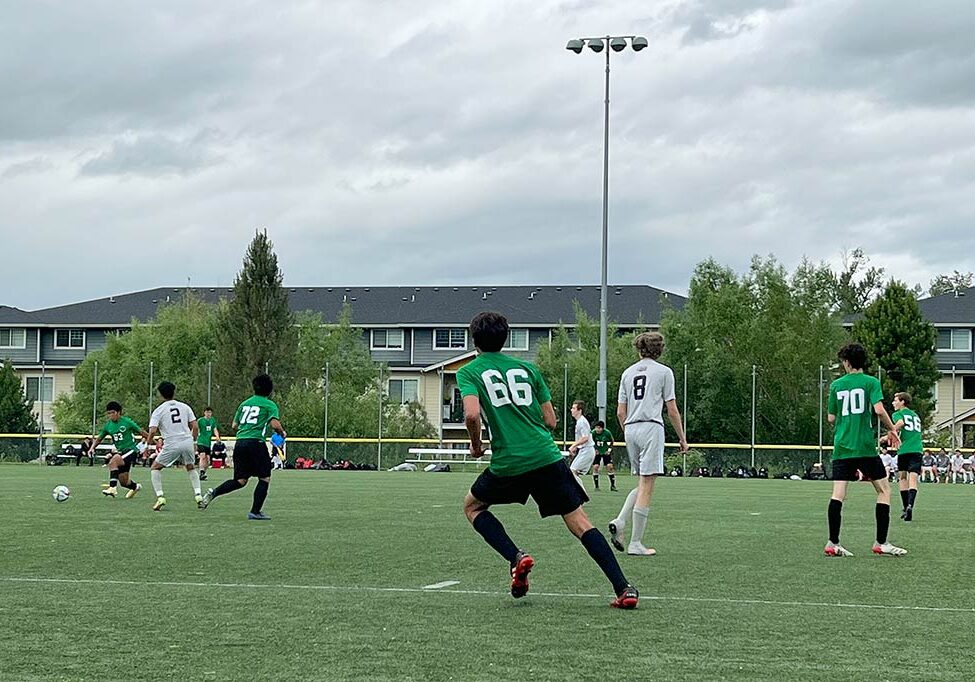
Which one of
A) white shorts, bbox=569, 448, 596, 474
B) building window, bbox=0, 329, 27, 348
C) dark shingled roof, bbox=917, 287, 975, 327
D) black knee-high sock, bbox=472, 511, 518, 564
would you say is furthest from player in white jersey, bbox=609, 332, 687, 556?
building window, bbox=0, 329, 27, 348

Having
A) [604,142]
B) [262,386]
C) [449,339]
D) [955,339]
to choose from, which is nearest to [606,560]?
[262,386]

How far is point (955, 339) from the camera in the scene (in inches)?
3029

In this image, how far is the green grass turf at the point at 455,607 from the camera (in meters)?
6.42

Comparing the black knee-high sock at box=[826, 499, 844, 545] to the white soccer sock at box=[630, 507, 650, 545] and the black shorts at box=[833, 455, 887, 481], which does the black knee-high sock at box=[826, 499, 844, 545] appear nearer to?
the black shorts at box=[833, 455, 887, 481]

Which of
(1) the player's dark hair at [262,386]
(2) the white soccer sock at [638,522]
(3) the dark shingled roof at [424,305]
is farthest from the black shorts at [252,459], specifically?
(3) the dark shingled roof at [424,305]

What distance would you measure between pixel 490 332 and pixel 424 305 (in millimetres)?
76374

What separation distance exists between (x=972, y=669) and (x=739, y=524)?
1132 cm

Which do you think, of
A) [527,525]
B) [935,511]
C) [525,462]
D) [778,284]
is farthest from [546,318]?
[525,462]

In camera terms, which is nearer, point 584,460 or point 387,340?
point 584,460

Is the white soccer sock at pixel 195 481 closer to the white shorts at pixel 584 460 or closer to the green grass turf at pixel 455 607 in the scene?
the green grass turf at pixel 455 607

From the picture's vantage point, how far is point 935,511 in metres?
22.5

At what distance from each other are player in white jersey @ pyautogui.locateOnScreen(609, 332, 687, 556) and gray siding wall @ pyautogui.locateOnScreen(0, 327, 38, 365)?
257 feet

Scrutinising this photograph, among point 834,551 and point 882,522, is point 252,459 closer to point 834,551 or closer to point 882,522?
point 834,551

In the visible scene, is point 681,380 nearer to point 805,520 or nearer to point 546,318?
point 546,318
